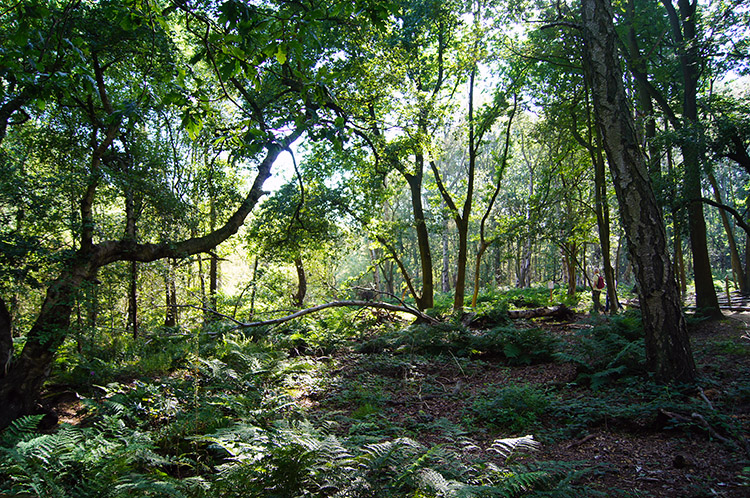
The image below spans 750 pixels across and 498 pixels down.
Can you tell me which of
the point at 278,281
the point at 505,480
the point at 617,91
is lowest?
the point at 505,480

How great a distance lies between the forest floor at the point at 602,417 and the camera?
288 cm

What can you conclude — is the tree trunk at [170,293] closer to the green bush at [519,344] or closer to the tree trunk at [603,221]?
the green bush at [519,344]

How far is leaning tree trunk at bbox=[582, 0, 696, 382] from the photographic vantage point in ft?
14.7

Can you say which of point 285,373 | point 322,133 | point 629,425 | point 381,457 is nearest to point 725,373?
point 629,425

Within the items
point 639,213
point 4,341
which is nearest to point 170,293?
point 4,341

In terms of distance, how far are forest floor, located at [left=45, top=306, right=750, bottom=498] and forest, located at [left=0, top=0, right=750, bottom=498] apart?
4cm

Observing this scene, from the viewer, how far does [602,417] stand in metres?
4.06

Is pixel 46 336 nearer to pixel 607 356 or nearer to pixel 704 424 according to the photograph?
pixel 704 424

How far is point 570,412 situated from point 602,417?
0.38 metres

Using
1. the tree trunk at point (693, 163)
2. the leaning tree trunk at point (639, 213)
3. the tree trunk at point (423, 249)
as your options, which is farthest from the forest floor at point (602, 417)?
the tree trunk at point (423, 249)

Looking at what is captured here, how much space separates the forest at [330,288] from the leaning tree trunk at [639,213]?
0.08ft

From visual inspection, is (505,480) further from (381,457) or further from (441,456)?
(381,457)

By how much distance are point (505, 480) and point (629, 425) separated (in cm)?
217

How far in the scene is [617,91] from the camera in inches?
194
